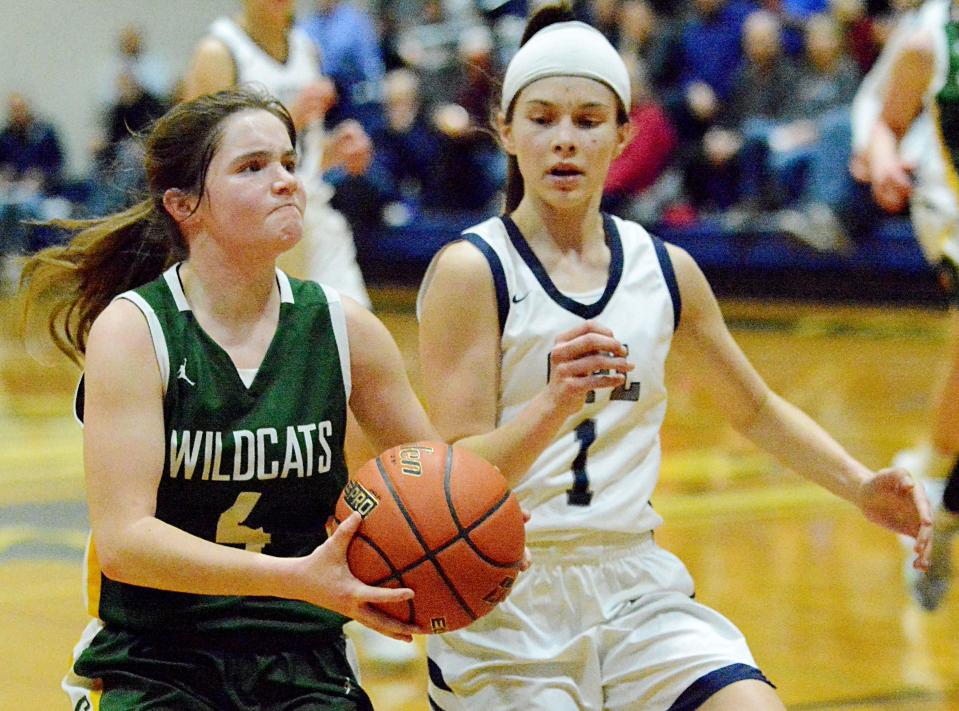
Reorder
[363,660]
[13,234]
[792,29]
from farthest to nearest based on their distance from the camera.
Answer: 1. [13,234]
2. [792,29]
3. [363,660]

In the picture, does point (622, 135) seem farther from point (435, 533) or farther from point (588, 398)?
point (435, 533)

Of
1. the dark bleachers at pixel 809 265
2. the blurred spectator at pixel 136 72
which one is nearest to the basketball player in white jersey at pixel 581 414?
the dark bleachers at pixel 809 265

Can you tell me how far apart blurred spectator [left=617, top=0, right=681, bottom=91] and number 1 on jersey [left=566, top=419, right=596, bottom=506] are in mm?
10594

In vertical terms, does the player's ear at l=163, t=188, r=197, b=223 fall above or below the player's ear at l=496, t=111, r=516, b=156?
below

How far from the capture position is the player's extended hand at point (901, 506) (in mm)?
2902

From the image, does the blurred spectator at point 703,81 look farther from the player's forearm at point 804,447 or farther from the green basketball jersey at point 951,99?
the player's forearm at point 804,447

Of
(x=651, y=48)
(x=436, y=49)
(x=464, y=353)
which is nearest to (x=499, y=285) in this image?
(x=464, y=353)

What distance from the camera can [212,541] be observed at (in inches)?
104

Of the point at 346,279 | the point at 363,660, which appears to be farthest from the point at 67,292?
the point at 346,279

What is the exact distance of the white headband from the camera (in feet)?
10.0

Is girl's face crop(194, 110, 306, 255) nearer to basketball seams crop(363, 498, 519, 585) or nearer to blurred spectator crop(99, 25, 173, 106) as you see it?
basketball seams crop(363, 498, 519, 585)

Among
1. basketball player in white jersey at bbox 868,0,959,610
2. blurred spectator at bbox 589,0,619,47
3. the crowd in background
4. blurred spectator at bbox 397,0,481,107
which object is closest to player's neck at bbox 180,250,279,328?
basketball player in white jersey at bbox 868,0,959,610

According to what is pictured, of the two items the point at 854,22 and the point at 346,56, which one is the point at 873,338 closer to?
the point at 854,22

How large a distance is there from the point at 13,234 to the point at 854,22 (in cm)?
933
